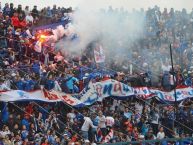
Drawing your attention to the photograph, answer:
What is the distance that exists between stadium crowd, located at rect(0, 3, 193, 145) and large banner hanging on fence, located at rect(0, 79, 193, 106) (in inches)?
9.0

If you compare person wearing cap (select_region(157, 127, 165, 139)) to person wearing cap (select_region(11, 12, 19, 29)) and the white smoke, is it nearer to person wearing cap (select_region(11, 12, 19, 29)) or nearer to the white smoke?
the white smoke

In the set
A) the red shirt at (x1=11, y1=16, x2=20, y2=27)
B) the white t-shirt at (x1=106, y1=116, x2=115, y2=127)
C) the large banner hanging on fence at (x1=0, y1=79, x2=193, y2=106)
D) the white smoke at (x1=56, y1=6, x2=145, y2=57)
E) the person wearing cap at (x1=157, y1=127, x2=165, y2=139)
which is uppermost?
the red shirt at (x1=11, y1=16, x2=20, y2=27)

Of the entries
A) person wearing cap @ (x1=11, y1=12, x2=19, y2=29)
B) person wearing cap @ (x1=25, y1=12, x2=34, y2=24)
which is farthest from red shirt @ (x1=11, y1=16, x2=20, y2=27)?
person wearing cap @ (x1=25, y1=12, x2=34, y2=24)

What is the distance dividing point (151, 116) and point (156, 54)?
488cm

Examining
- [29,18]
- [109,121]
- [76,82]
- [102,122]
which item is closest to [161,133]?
[109,121]

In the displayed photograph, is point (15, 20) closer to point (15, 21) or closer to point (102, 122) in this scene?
point (15, 21)

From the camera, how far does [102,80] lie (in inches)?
903

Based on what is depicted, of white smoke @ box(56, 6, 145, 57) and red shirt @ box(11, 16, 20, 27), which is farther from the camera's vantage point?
white smoke @ box(56, 6, 145, 57)

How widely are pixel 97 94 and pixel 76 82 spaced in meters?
0.84

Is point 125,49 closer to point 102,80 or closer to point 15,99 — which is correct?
point 102,80

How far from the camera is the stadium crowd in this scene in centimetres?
2000

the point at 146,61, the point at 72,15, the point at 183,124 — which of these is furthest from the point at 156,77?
the point at 72,15

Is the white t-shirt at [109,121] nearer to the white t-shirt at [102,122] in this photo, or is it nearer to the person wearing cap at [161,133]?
the white t-shirt at [102,122]

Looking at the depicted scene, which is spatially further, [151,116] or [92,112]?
[151,116]
